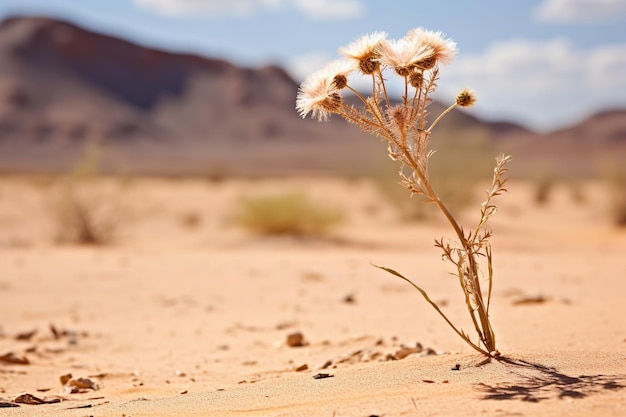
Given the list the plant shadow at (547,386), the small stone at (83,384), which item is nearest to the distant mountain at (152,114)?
the small stone at (83,384)

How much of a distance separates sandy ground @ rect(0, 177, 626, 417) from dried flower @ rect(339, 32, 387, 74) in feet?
5.30

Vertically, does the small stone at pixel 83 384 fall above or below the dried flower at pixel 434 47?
below

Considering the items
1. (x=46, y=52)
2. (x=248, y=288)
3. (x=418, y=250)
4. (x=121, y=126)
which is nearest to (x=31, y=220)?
(x=418, y=250)

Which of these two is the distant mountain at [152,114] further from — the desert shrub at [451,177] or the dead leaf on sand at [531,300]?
the dead leaf on sand at [531,300]

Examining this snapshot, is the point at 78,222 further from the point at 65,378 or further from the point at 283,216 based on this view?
the point at 65,378

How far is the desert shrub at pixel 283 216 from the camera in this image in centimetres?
1748

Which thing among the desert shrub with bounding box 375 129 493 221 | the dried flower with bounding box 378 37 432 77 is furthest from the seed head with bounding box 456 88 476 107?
the desert shrub with bounding box 375 129 493 221

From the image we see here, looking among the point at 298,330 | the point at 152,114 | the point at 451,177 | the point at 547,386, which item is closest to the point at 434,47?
the point at 547,386

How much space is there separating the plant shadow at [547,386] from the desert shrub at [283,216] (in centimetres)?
1346

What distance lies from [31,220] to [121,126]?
69.6 m

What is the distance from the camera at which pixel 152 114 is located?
100m

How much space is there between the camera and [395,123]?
4.11m

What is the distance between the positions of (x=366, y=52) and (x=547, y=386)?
1869 mm

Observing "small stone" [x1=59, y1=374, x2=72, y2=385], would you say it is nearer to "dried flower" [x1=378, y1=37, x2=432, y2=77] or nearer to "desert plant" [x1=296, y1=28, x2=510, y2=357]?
"desert plant" [x1=296, y1=28, x2=510, y2=357]
